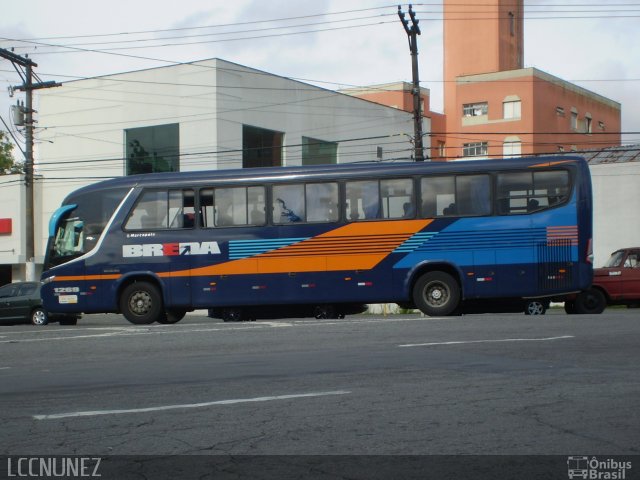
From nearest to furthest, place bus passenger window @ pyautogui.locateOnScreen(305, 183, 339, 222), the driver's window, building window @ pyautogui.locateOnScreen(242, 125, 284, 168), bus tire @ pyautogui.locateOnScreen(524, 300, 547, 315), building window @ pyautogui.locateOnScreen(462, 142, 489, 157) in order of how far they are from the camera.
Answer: bus passenger window @ pyautogui.locateOnScreen(305, 183, 339, 222), bus tire @ pyautogui.locateOnScreen(524, 300, 547, 315), the driver's window, building window @ pyautogui.locateOnScreen(242, 125, 284, 168), building window @ pyautogui.locateOnScreen(462, 142, 489, 157)

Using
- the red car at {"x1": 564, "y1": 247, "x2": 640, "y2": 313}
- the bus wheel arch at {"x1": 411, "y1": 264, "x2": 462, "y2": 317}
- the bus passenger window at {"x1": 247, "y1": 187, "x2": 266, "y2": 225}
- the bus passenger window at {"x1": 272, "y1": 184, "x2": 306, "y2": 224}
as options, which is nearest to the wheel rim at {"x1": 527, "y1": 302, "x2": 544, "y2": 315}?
the red car at {"x1": 564, "y1": 247, "x2": 640, "y2": 313}

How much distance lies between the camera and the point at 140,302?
20188 mm

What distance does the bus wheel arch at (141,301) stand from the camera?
20047 millimetres

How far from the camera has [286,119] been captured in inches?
1753

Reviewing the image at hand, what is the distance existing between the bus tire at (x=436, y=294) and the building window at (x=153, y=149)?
2377 cm

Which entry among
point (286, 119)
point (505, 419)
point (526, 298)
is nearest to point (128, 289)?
point (526, 298)

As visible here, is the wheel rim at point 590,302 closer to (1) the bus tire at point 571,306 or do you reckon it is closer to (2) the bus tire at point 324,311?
(1) the bus tire at point 571,306

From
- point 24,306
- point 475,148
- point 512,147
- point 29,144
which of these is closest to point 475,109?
point 475,148

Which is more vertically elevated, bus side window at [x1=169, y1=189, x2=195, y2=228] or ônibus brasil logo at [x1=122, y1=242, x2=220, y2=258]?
bus side window at [x1=169, y1=189, x2=195, y2=228]

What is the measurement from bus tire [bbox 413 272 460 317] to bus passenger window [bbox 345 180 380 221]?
1.80 m

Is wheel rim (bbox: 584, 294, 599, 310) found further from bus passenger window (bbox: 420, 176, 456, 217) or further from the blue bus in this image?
bus passenger window (bbox: 420, 176, 456, 217)

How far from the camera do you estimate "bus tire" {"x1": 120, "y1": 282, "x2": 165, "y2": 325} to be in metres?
20.0

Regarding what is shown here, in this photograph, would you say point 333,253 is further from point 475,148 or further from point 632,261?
point 475,148
